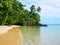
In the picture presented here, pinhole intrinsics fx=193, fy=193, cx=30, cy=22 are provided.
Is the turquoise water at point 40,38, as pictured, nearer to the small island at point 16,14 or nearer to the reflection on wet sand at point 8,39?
the reflection on wet sand at point 8,39

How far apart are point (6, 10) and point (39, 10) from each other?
38.5 meters

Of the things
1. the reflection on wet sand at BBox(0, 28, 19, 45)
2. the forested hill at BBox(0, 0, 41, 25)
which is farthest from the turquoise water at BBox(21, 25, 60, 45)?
the forested hill at BBox(0, 0, 41, 25)

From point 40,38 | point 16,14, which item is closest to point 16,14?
point 16,14

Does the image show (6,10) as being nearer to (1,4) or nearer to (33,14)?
(1,4)

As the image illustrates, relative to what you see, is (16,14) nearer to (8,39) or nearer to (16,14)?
(16,14)

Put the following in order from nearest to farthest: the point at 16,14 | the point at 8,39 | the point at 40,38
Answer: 1. the point at 8,39
2. the point at 40,38
3. the point at 16,14

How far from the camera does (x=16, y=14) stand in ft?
178

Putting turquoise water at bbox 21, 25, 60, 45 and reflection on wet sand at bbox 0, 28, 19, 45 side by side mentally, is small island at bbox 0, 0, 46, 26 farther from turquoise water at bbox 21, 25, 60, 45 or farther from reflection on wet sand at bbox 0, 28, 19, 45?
reflection on wet sand at bbox 0, 28, 19, 45

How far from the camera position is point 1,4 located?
39469mm

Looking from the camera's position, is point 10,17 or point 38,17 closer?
point 10,17

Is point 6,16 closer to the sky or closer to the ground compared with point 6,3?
closer to the ground

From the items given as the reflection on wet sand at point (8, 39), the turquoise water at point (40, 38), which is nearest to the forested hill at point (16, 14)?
the turquoise water at point (40, 38)

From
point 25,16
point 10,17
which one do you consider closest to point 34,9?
point 25,16

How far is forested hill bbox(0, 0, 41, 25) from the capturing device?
42.2 meters
